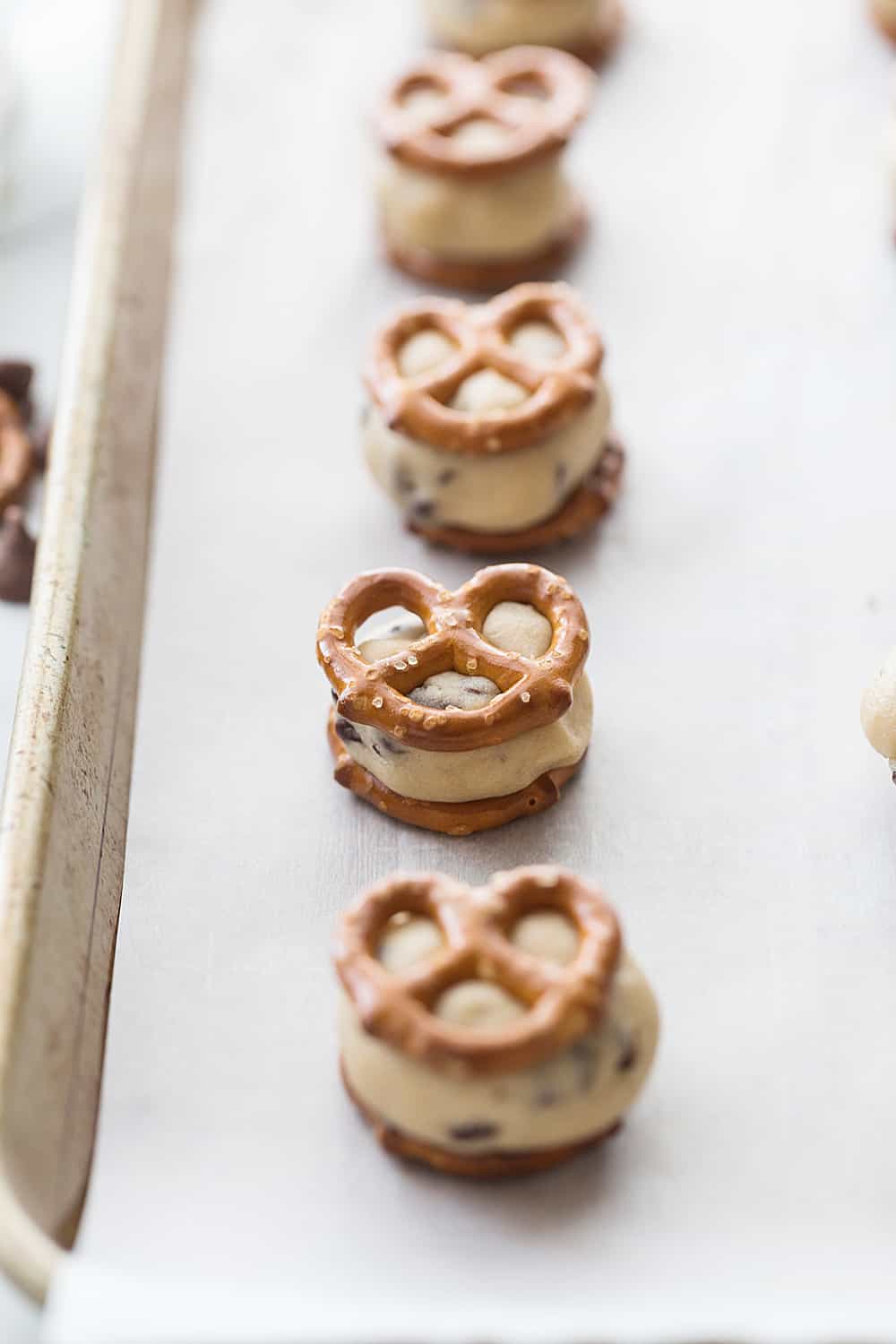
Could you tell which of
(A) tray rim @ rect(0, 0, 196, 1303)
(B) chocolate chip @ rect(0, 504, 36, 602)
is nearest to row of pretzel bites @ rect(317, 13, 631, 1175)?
(A) tray rim @ rect(0, 0, 196, 1303)

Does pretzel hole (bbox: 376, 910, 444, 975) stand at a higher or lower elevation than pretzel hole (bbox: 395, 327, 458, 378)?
lower

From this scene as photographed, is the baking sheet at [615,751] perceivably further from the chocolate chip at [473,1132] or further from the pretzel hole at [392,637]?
the pretzel hole at [392,637]

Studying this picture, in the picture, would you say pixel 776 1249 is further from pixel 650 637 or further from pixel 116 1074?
pixel 650 637

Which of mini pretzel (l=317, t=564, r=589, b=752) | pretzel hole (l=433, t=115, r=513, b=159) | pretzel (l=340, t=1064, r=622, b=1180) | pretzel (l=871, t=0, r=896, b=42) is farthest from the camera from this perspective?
pretzel (l=871, t=0, r=896, b=42)

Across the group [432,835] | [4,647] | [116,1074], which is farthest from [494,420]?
[116,1074]

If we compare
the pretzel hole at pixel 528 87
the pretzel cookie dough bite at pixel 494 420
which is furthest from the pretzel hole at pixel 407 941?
the pretzel hole at pixel 528 87

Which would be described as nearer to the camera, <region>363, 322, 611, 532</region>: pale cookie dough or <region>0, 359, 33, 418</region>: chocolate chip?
<region>363, 322, 611, 532</region>: pale cookie dough

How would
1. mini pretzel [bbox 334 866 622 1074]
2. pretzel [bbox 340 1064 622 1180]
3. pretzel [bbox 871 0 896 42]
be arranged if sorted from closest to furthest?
mini pretzel [bbox 334 866 622 1074] < pretzel [bbox 340 1064 622 1180] < pretzel [bbox 871 0 896 42]

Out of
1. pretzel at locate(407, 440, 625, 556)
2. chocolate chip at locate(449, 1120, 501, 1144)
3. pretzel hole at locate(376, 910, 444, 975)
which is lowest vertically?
chocolate chip at locate(449, 1120, 501, 1144)

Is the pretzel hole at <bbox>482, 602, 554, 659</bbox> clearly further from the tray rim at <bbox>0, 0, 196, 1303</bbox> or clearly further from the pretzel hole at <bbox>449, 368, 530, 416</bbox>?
the tray rim at <bbox>0, 0, 196, 1303</bbox>
